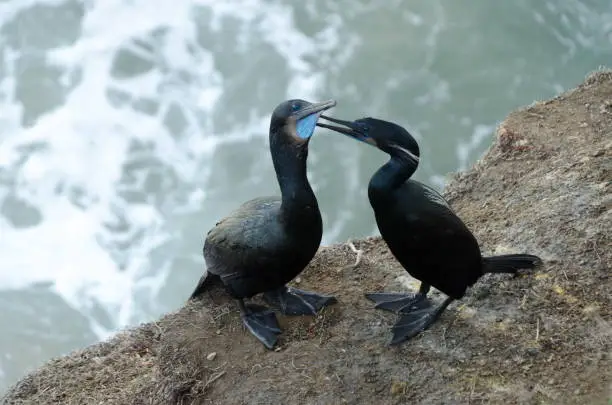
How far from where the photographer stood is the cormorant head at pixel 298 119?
4.27m

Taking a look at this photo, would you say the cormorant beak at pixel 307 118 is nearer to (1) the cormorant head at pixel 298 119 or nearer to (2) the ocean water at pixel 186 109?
(1) the cormorant head at pixel 298 119

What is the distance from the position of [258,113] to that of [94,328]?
422cm

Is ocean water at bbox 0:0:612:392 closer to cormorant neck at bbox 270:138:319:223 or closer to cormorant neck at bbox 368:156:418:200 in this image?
cormorant neck at bbox 270:138:319:223

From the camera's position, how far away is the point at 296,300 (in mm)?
5109

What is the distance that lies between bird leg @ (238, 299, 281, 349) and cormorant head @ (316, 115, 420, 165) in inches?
56.5

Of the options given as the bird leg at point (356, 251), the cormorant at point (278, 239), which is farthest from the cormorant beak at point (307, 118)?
the bird leg at point (356, 251)

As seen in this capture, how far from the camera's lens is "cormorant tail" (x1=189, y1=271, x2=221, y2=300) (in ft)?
17.3

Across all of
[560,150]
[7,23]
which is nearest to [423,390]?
[560,150]

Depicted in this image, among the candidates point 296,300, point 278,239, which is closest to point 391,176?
point 278,239

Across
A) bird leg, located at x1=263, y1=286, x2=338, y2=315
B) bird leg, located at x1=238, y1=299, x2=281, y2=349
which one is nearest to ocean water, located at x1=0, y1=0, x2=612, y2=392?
bird leg, located at x1=263, y1=286, x2=338, y2=315

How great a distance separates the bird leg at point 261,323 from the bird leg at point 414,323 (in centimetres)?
76

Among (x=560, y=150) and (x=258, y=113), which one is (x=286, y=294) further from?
(x=258, y=113)

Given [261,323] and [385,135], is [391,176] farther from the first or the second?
[261,323]

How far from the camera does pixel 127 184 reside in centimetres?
1185
